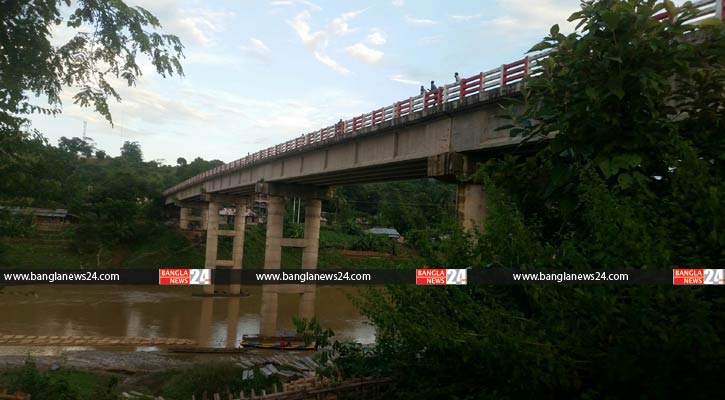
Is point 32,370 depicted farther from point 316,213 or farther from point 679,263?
point 316,213

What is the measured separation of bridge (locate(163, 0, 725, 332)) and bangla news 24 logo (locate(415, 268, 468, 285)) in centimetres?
93

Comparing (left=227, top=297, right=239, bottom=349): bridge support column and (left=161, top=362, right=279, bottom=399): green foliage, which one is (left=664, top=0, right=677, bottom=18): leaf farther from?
(left=227, top=297, right=239, bottom=349): bridge support column

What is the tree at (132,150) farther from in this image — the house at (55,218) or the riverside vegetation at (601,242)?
the riverside vegetation at (601,242)

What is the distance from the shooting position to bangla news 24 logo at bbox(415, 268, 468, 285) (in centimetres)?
789

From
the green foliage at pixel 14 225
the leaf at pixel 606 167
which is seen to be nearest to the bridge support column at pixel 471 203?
the leaf at pixel 606 167

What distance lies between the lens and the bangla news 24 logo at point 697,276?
17.7 ft

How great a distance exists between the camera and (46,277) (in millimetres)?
6512

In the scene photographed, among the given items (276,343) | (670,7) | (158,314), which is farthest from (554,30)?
(158,314)

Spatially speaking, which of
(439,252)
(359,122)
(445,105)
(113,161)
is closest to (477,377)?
(439,252)

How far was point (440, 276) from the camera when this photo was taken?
818cm

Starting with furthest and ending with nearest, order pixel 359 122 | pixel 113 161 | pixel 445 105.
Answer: pixel 113 161 → pixel 359 122 → pixel 445 105

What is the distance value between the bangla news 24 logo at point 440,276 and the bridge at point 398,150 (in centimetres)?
93

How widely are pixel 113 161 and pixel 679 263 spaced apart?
140538 millimetres

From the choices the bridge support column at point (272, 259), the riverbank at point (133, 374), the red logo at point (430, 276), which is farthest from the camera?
the bridge support column at point (272, 259)
